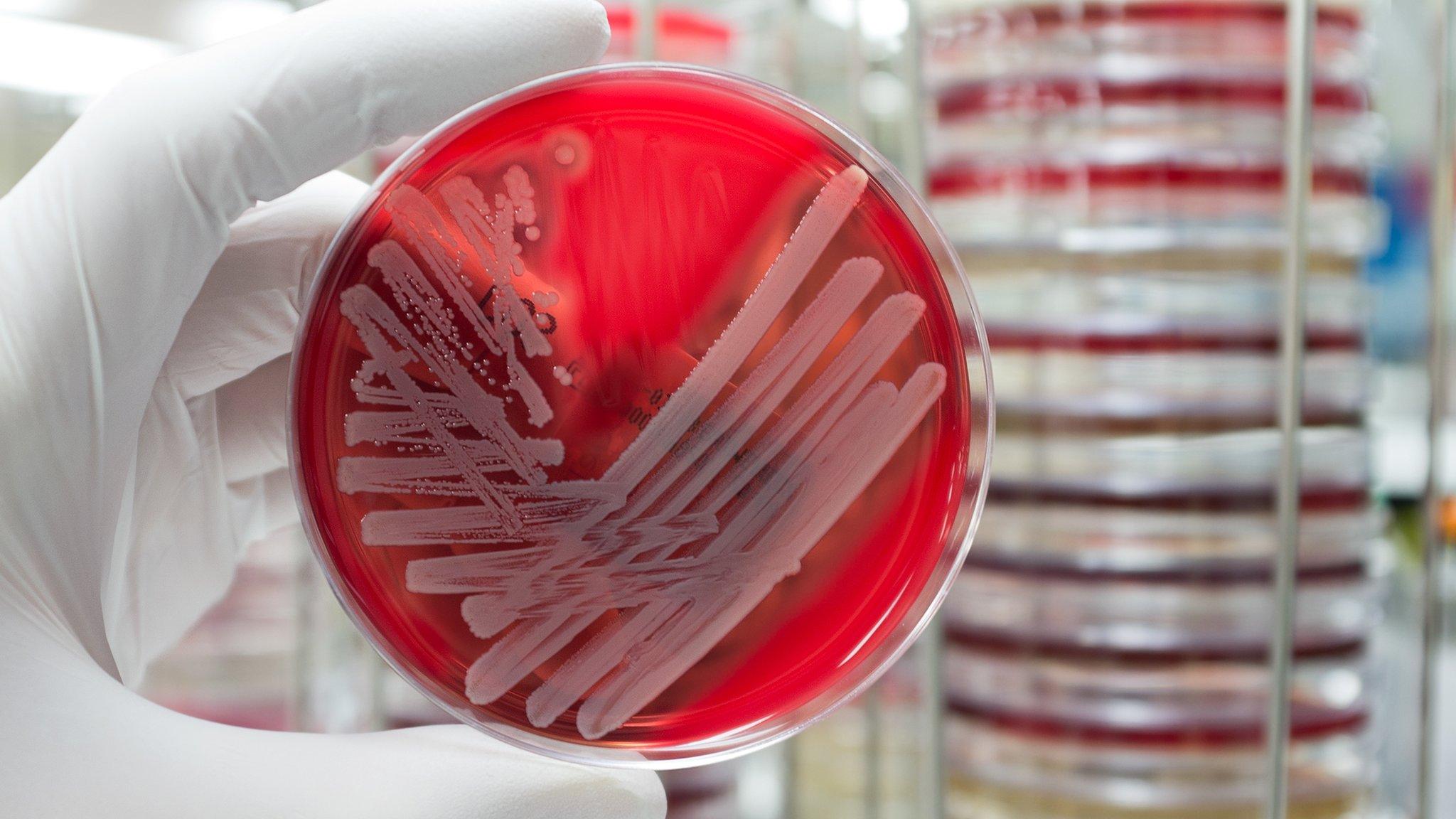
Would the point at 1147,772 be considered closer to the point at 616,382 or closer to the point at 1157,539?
the point at 1157,539

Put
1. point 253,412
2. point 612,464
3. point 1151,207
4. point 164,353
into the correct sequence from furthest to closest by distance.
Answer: point 1151,207 → point 253,412 → point 164,353 → point 612,464

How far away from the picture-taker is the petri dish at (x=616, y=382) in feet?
1.87

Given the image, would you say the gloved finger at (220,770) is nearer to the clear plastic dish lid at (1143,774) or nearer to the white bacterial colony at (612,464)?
the white bacterial colony at (612,464)

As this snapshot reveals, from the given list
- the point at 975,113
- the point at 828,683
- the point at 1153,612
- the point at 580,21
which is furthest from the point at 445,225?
the point at 1153,612

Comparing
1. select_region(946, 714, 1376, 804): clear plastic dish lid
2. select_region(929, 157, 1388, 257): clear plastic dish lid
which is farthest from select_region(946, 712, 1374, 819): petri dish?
select_region(929, 157, 1388, 257): clear plastic dish lid

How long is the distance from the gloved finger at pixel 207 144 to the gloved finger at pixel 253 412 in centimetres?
16

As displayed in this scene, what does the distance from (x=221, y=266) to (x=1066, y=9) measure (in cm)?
80

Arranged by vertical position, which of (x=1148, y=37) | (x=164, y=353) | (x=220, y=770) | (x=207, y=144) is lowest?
(x=220, y=770)

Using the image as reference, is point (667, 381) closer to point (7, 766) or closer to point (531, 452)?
point (531, 452)

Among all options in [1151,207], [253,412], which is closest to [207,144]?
[253,412]

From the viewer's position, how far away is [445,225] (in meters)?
0.57

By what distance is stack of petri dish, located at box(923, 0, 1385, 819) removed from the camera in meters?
0.99

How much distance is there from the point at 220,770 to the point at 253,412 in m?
0.32

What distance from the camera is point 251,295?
76 centimetres
